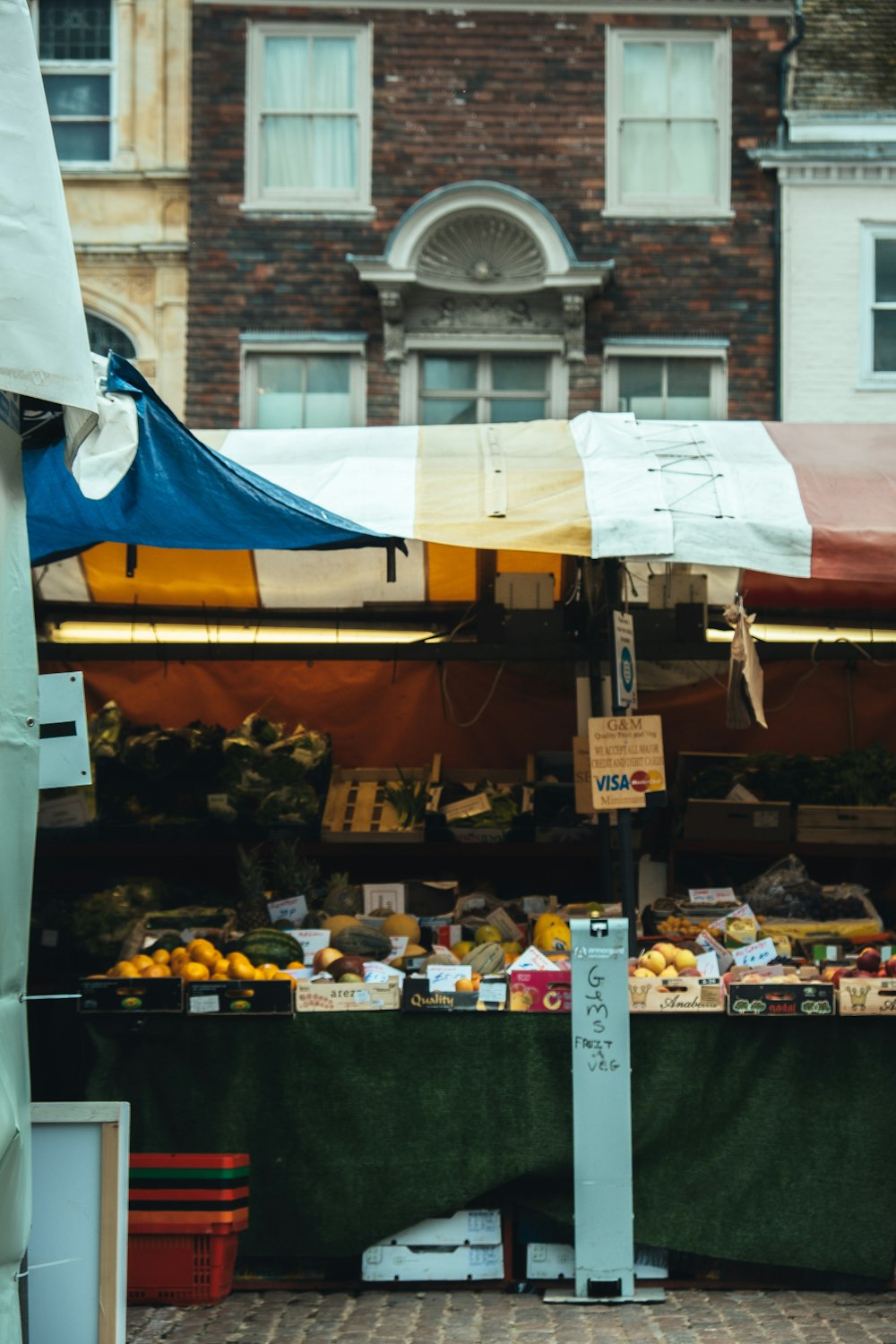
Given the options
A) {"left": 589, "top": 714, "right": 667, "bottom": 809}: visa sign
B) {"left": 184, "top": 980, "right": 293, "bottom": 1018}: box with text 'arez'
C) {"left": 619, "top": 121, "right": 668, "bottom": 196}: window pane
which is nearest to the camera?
{"left": 184, "top": 980, "right": 293, "bottom": 1018}: box with text 'arez'

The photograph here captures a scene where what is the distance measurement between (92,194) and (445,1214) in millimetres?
12763

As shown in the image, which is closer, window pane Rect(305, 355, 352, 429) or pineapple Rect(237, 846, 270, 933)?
pineapple Rect(237, 846, 270, 933)

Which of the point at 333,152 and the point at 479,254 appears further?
the point at 333,152

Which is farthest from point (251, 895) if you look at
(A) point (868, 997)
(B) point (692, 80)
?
(B) point (692, 80)

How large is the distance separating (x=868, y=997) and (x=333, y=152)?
12532mm

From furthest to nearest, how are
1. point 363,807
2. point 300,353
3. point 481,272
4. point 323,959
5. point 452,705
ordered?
point 300,353 → point 481,272 → point 452,705 → point 363,807 → point 323,959

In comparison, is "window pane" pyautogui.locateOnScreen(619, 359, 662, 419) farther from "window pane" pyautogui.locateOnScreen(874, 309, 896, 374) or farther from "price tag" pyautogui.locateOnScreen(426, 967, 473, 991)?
"price tag" pyautogui.locateOnScreen(426, 967, 473, 991)

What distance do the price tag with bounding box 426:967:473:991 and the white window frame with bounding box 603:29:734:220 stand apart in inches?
453

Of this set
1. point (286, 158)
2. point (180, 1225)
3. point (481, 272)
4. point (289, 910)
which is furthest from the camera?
point (286, 158)

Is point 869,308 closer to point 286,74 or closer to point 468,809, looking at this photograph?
point 286,74

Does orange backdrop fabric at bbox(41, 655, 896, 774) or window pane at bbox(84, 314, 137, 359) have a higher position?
window pane at bbox(84, 314, 137, 359)

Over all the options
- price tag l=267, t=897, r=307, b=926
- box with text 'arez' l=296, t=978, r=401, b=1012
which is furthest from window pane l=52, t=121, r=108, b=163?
box with text 'arez' l=296, t=978, r=401, b=1012

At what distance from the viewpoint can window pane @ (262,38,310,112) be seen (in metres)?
16.8

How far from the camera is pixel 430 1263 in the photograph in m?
6.63
